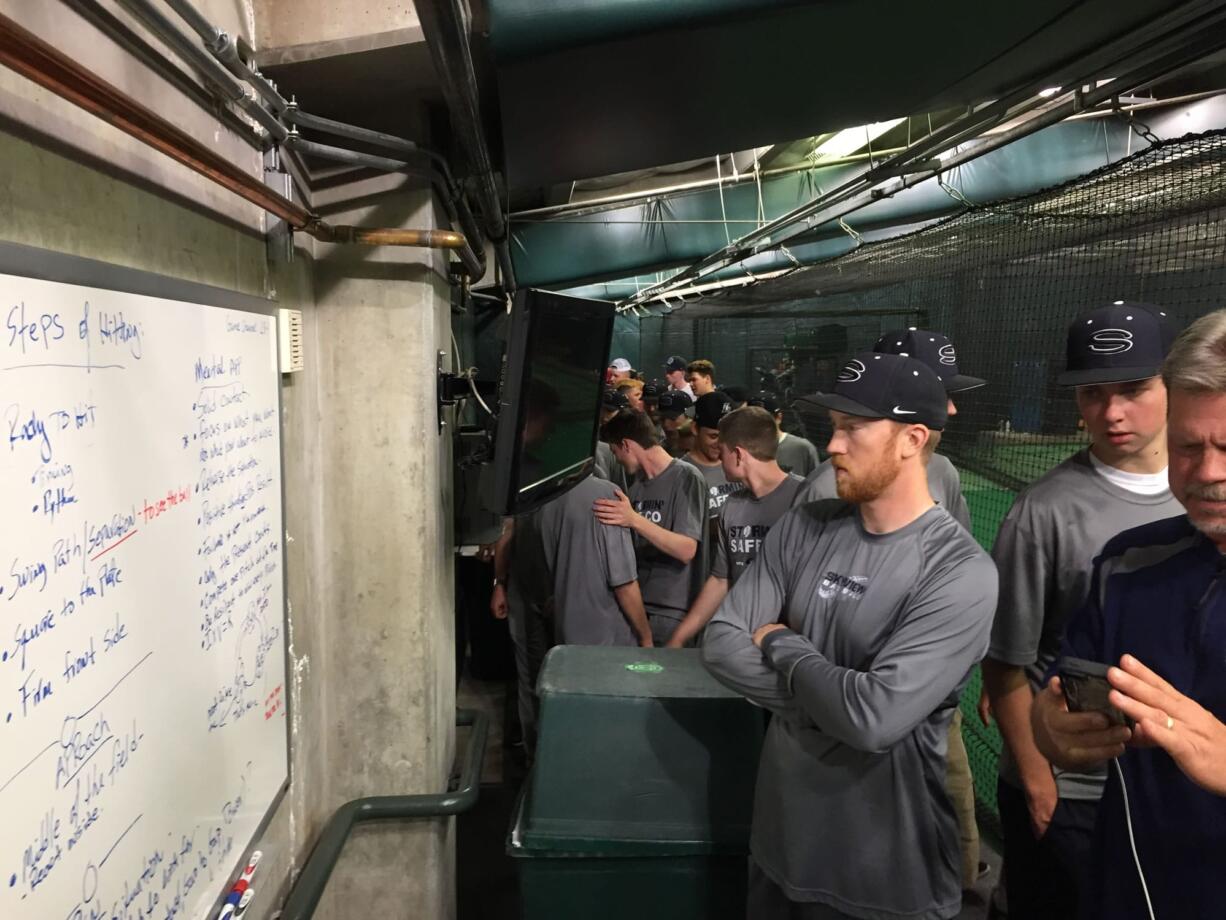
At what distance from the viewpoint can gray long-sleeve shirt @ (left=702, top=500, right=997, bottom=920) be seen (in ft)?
4.89

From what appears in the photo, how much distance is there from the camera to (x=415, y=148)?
2105 millimetres

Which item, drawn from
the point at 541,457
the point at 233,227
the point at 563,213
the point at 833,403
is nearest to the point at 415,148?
the point at 233,227

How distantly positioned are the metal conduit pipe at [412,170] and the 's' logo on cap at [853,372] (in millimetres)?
1309

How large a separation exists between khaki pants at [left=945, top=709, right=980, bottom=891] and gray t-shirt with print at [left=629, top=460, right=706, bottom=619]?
1.32m

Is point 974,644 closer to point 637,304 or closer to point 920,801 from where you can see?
point 920,801

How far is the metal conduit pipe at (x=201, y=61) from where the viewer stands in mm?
1140

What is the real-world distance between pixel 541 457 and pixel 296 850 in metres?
1.40

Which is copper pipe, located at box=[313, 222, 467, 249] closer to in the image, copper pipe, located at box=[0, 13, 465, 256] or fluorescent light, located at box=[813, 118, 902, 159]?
copper pipe, located at box=[0, 13, 465, 256]

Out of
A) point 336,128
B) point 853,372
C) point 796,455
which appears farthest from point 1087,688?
point 796,455

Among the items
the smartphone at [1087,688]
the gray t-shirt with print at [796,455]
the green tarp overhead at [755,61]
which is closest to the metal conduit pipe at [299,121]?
the green tarp overhead at [755,61]

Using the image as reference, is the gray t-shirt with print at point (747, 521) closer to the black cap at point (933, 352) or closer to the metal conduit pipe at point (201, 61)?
the black cap at point (933, 352)

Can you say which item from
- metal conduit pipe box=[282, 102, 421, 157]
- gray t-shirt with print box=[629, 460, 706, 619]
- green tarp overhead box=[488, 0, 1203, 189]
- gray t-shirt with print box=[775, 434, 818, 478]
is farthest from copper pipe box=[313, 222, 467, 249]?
gray t-shirt with print box=[775, 434, 818, 478]

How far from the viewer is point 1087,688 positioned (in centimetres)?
111

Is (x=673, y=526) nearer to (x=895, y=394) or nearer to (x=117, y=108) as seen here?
(x=895, y=394)
